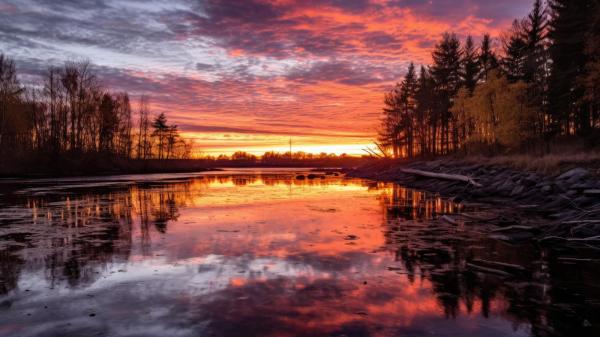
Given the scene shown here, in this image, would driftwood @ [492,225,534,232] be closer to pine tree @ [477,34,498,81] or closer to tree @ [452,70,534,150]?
tree @ [452,70,534,150]

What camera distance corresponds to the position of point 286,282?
8.02 metres

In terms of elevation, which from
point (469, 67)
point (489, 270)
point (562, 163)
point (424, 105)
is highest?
point (469, 67)

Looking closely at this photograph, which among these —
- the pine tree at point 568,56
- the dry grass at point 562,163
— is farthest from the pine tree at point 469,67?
the dry grass at point 562,163

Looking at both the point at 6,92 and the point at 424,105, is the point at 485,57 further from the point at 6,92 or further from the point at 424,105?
the point at 6,92

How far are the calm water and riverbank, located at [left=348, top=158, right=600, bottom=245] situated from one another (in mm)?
1438

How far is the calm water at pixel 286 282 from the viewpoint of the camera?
5.85m

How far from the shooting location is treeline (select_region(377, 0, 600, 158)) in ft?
109

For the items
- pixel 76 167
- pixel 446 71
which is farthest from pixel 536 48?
pixel 76 167

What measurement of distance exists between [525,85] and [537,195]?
23255 millimetres

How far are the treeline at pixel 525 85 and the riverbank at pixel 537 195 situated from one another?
28.9 ft

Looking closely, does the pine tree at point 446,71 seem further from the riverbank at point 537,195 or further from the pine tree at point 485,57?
the riverbank at point 537,195

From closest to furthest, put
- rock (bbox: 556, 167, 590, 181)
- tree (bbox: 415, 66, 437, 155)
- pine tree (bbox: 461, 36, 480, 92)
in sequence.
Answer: rock (bbox: 556, 167, 590, 181)
pine tree (bbox: 461, 36, 480, 92)
tree (bbox: 415, 66, 437, 155)

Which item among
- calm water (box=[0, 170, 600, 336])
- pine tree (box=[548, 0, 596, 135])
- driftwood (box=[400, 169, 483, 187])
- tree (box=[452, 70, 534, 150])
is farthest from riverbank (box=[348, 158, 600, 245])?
pine tree (box=[548, 0, 596, 135])

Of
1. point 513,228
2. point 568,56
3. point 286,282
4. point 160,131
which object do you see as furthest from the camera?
point 160,131
